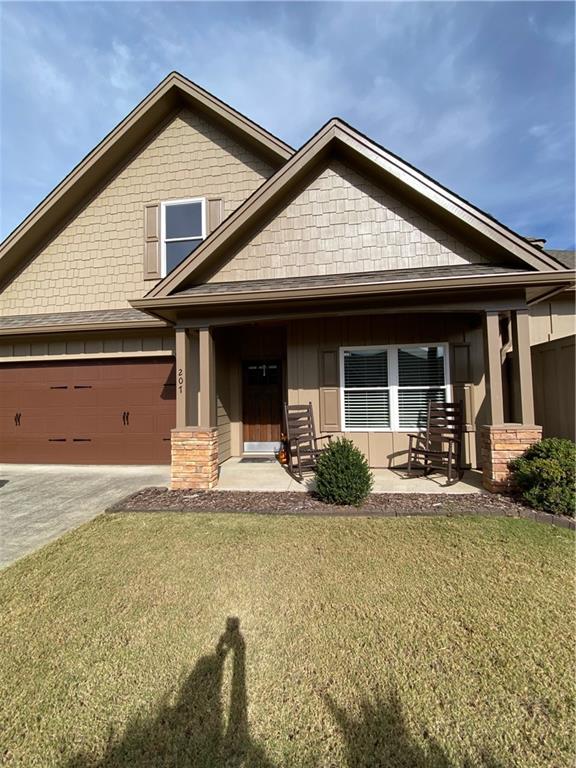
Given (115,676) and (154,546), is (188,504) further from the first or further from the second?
(115,676)

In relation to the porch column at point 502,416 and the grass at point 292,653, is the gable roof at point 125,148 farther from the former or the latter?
the grass at point 292,653

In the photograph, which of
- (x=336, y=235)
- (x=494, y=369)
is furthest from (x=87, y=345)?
(x=494, y=369)

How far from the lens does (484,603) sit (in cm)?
286

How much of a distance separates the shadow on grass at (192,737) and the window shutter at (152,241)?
8.17m

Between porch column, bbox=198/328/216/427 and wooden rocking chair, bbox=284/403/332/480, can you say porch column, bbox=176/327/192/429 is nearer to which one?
porch column, bbox=198/328/216/427

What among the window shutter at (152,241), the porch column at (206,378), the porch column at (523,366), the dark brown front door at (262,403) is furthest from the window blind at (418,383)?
the window shutter at (152,241)

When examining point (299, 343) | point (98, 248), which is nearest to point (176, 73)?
point (98, 248)

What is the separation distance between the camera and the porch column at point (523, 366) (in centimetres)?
539

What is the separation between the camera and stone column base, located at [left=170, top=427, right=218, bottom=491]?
6000 mm

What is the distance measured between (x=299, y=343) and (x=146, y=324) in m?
3.19

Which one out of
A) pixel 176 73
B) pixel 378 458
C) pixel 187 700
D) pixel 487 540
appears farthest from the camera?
pixel 176 73

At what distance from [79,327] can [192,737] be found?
26.0 feet

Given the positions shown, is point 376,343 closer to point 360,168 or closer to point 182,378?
point 360,168

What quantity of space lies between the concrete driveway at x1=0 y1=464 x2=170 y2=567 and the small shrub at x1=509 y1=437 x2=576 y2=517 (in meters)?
5.44
